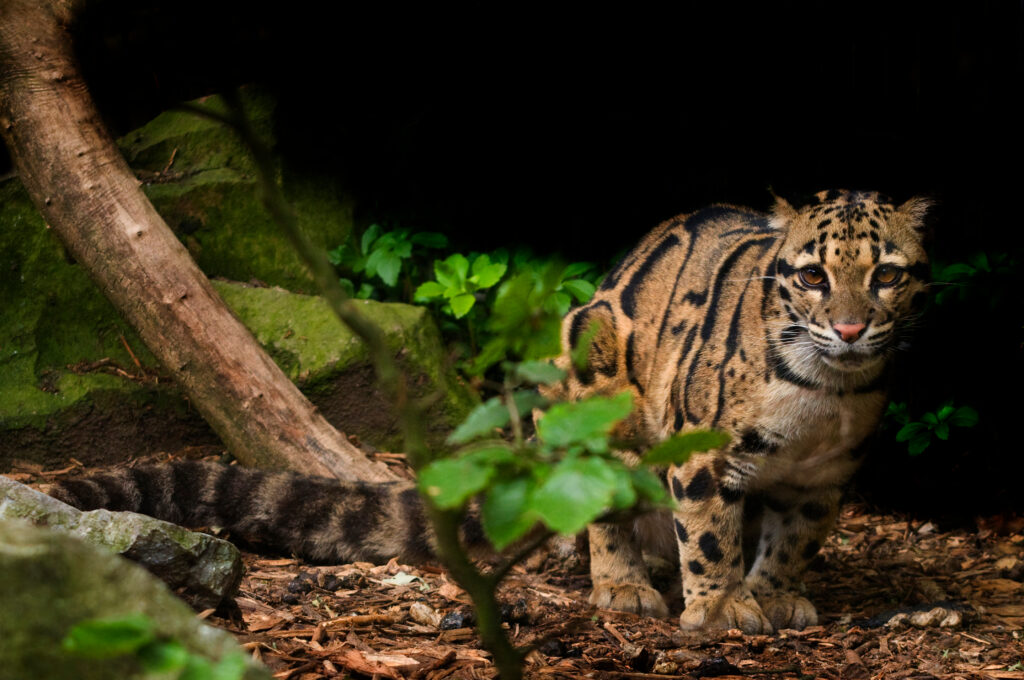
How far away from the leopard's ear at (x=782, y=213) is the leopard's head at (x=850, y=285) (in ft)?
0.48

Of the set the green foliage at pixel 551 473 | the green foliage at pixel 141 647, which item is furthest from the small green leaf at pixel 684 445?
the green foliage at pixel 141 647

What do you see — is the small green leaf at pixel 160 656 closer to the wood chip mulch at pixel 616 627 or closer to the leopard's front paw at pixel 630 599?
the wood chip mulch at pixel 616 627

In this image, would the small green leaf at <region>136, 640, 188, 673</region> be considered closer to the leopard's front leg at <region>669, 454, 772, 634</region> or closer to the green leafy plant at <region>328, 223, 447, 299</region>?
the leopard's front leg at <region>669, 454, 772, 634</region>

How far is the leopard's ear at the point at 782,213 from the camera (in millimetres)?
3914

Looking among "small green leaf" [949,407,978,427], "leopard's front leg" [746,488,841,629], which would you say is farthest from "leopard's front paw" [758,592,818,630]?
"small green leaf" [949,407,978,427]

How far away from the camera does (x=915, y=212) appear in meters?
3.70

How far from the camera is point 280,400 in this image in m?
4.32

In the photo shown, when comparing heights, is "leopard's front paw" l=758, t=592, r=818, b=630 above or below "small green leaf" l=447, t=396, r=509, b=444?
below

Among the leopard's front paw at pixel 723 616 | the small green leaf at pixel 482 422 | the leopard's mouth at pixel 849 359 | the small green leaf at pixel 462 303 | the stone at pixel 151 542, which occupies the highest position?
the small green leaf at pixel 482 422

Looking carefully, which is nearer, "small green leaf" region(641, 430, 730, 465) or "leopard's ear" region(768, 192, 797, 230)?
"small green leaf" region(641, 430, 730, 465)

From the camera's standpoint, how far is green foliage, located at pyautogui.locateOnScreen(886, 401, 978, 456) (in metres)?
4.84

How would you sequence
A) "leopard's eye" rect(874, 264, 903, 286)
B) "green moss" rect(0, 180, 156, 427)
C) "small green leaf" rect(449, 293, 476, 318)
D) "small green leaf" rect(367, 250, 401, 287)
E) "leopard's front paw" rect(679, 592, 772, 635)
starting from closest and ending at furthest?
"leopard's eye" rect(874, 264, 903, 286) < "leopard's front paw" rect(679, 592, 772, 635) < "green moss" rect(0, 180, 156, 427) < "small green leaf" rect(449, 293, 476, 318) < "small green leaf" rect(367, 250, 401, 287)

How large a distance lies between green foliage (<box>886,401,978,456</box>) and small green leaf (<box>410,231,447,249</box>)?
2907 mm

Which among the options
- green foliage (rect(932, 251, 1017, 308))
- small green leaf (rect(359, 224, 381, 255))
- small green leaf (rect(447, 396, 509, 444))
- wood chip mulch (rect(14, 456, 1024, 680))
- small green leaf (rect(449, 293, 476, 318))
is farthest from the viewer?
small green leaf (rect(359, 224, 381, 255))
